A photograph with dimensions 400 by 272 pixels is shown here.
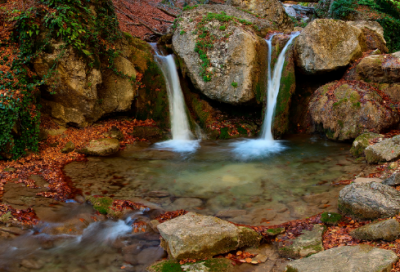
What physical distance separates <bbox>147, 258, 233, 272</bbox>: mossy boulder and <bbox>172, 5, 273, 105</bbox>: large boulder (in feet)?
25.4

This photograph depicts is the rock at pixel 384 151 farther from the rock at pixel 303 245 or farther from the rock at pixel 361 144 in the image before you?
the rock at pixel 303 245

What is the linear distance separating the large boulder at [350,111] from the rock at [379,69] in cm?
64

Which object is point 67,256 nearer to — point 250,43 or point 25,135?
point 25,135

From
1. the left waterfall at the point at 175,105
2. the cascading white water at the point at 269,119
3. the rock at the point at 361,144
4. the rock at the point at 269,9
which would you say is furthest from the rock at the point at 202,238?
the rock at the point at 269,9

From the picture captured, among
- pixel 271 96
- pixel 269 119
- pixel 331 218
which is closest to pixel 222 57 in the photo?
pixel 271 96

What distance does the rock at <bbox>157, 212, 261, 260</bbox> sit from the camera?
3.94m

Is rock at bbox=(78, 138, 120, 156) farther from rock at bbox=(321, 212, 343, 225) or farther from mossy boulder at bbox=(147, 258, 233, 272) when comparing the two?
rock at bbox=(321, 212, 343, 225)

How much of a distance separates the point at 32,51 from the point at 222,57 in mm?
6437

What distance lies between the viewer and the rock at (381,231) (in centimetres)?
357

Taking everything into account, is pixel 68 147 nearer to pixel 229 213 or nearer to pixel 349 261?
pixel 229 213

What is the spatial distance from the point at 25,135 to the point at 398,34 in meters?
17.8

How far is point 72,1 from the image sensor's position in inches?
352

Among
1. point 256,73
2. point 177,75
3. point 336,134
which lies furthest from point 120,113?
point 336,134

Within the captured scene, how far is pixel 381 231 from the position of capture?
3.65 m
